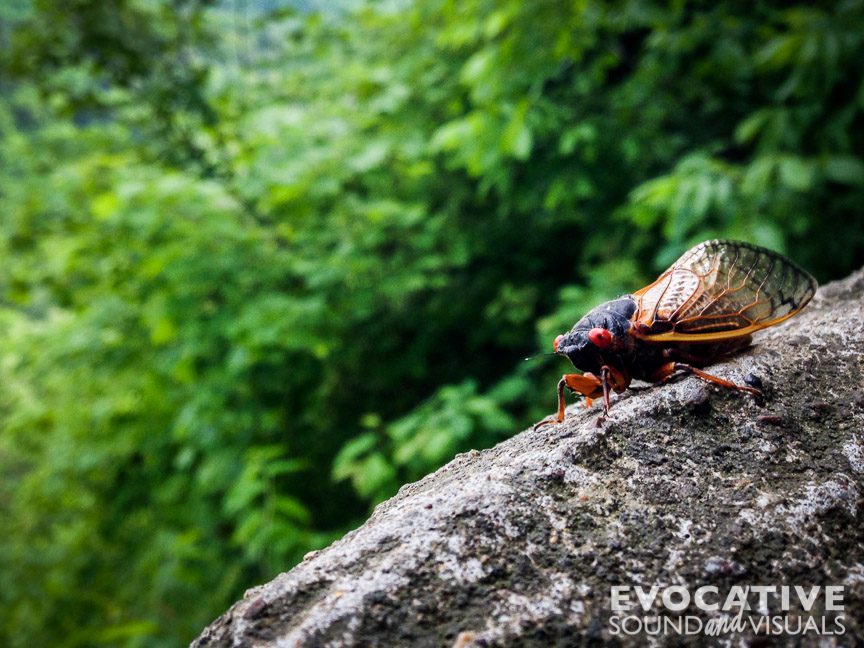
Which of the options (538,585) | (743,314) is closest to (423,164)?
(743,314)

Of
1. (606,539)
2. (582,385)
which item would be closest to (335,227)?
(582,385)

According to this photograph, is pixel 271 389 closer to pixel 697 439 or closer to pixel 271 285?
pixel 271 285

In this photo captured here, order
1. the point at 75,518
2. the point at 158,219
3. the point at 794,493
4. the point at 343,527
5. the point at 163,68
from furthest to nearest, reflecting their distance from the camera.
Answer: the point at 75,518
the point at 163,68
the point at 343,527
the point at 158,219
the point at 794,493

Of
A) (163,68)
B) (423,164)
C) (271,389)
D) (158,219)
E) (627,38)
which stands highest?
(163,68)

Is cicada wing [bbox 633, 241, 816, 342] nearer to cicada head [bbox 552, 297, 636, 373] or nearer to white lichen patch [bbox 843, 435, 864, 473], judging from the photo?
cicada head [bbox 552, 297, 636, 373]

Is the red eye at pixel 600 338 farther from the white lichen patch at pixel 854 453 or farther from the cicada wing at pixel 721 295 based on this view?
the white lichen patch at pixel 854 453

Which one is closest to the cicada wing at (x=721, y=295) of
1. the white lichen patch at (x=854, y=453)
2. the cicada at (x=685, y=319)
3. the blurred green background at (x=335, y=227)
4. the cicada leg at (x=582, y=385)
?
the cicada at (x=685, y=319)
